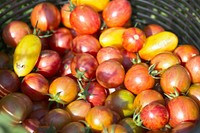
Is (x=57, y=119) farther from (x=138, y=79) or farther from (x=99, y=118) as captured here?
(x=138, y=79)

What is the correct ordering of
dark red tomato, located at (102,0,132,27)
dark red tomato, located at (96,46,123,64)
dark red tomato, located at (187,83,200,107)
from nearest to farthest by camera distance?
dark red tomato, located at (187,83,200,107)
dark red tomato, located at (96,46,123,64)
dark red tomato, located at (102,0,132,27)

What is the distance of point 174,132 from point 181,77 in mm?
253

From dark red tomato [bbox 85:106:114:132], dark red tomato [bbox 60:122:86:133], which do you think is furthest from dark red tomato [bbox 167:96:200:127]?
dark red tomato [bbox 60:122:86:133]

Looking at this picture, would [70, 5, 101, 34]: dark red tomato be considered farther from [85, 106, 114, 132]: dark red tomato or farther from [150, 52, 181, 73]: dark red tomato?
[85, 106, 114, 132]: dark red tomato

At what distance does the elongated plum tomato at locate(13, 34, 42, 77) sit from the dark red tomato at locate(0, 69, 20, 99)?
3 cm

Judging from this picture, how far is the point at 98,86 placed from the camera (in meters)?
1.53

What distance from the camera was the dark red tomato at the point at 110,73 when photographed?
1.48 meters

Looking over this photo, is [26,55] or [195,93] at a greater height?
[26,55]

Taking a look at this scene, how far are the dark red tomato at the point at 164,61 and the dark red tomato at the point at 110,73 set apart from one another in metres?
0.16

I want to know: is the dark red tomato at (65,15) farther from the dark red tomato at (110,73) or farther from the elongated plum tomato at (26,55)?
the dark red tomato at (110,73)

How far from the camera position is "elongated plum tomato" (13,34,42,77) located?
1.52 meters

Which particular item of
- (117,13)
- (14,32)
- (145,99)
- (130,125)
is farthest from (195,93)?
(14,32)

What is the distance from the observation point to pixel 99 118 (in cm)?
132

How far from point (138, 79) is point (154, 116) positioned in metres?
0.20
